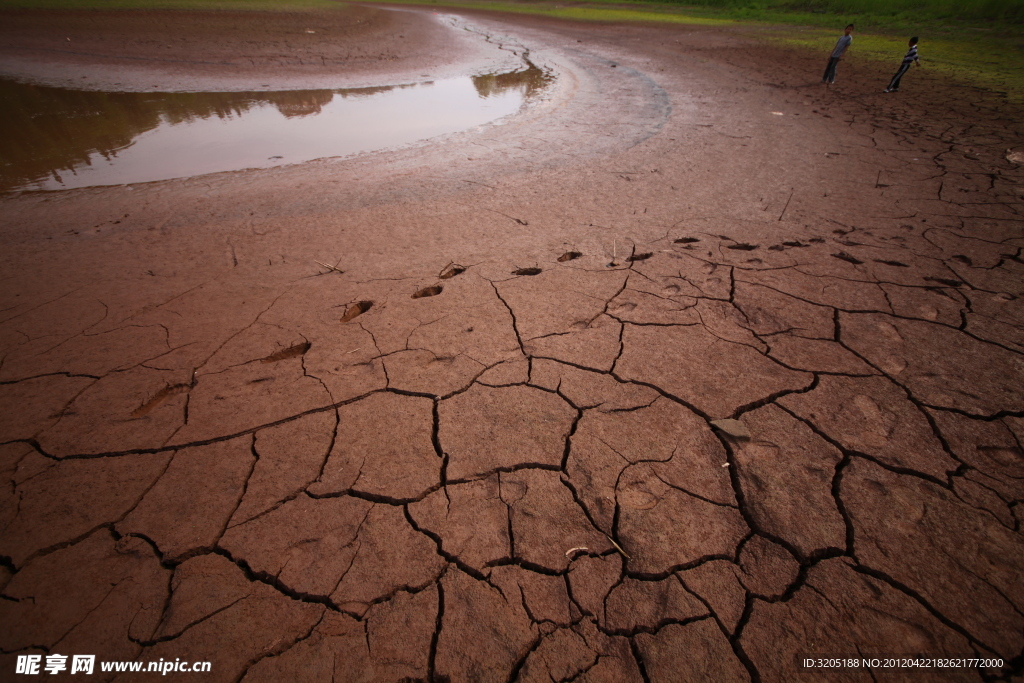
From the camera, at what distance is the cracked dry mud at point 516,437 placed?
3.73 ft

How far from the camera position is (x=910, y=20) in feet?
42.3

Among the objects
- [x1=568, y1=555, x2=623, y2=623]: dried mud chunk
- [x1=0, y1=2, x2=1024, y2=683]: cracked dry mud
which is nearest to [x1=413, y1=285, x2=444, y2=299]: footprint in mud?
[x1=0, y1=2, x2=1024, y2=683]: cracked dry mud

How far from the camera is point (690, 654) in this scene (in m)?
1.09

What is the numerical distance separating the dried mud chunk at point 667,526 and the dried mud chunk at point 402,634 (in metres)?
0.63

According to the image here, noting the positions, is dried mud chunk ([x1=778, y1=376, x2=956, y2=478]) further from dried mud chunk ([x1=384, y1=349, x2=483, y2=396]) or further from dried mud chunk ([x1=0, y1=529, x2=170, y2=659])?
dried mud chunk ([x1=0, y1=529, x2=170, y2=659])

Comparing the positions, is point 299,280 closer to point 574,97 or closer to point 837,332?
point 837,332

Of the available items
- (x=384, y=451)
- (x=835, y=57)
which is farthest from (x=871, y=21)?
(x=384, y=451)

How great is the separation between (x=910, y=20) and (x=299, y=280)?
19.9 m

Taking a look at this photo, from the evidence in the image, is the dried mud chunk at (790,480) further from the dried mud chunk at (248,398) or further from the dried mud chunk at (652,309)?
the dried mud chunk at (248,398)

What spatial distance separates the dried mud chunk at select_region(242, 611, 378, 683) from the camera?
106 cm

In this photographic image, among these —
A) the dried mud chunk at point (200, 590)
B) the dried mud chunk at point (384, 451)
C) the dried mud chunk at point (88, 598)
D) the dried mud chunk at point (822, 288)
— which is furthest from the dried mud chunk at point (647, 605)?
the dried mud chunk at point (822, 288)

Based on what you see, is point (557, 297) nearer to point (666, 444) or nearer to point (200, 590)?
point (666, 444)

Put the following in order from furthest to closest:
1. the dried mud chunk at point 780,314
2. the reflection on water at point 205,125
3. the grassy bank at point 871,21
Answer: the grassy bank at point 871,21, the reflection on water at point 205,125, the dried mud chunk at point 780,314

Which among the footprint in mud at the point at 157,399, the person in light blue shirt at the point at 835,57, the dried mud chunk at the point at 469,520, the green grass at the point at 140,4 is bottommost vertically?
the dried mud chunk at the point at 469,520
